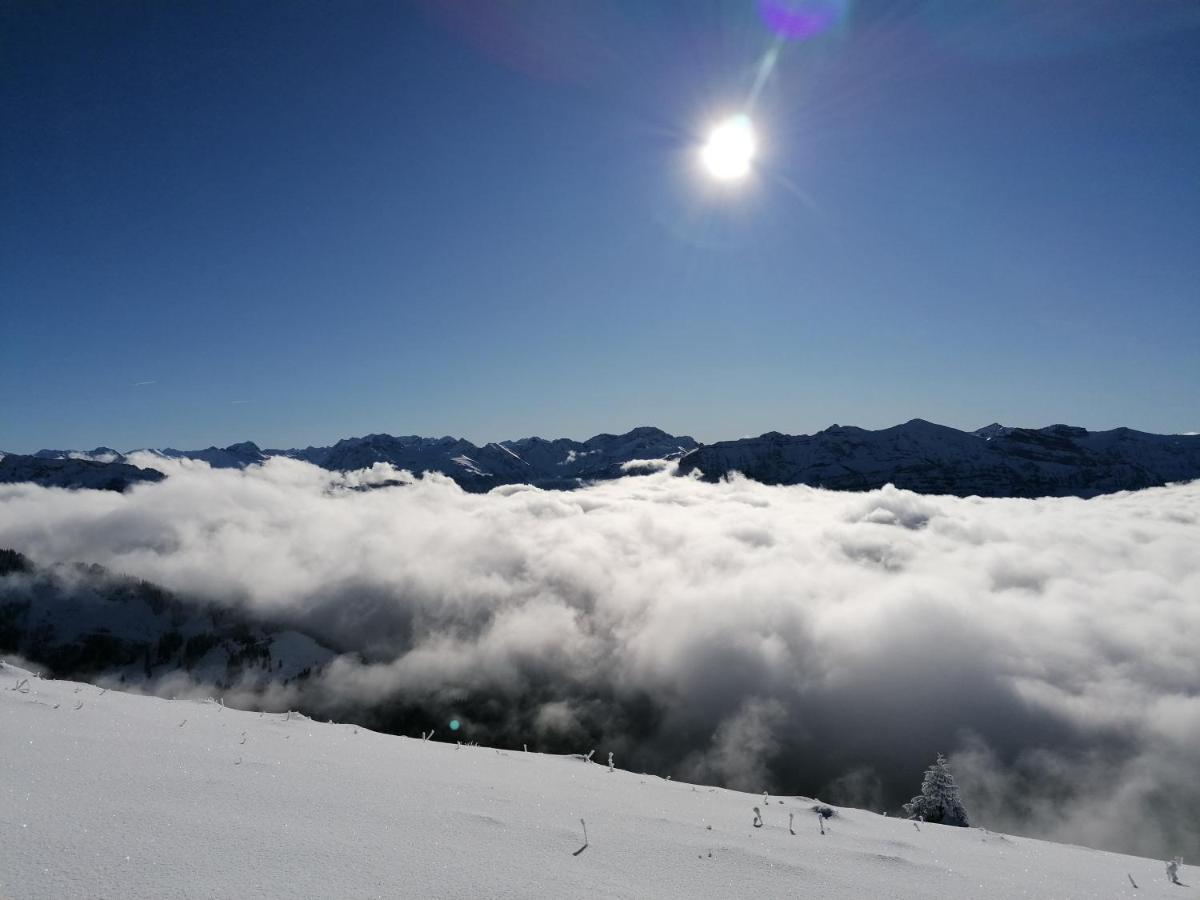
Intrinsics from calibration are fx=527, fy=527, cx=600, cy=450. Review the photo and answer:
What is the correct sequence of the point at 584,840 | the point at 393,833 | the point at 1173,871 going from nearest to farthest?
the point at 393,833 → the point at 584,840 → the point at 1173,871

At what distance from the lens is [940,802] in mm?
45844

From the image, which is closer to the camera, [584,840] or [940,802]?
[584,840]

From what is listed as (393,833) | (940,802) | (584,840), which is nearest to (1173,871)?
(584,840)

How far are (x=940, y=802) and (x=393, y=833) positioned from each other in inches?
2245

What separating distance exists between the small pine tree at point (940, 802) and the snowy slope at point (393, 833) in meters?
45.9

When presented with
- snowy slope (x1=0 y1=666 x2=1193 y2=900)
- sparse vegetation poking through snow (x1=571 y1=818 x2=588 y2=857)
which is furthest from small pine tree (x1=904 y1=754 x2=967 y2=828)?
sparse vegetation poking through snow (x1=571 y1=818 x2=588 y2=857)

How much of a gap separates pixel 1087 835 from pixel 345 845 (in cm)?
20279

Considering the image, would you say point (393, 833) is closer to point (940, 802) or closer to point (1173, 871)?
point (1173, 871)

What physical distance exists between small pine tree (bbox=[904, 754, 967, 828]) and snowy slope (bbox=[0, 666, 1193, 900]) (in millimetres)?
45876

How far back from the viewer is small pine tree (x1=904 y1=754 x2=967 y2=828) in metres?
45.4

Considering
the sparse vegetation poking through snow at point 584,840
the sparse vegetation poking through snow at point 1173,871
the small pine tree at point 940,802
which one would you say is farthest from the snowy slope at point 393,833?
the small pine tree at point 940,802

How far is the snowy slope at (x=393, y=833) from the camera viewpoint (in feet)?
16.9

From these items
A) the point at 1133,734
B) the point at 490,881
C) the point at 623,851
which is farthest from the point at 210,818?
the point at 1133,734

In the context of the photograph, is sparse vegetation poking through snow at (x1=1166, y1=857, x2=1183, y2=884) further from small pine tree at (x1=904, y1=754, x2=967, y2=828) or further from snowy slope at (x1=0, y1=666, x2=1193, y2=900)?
small pine tree at (x1=904, y1=754, x2=967, y2=828)
